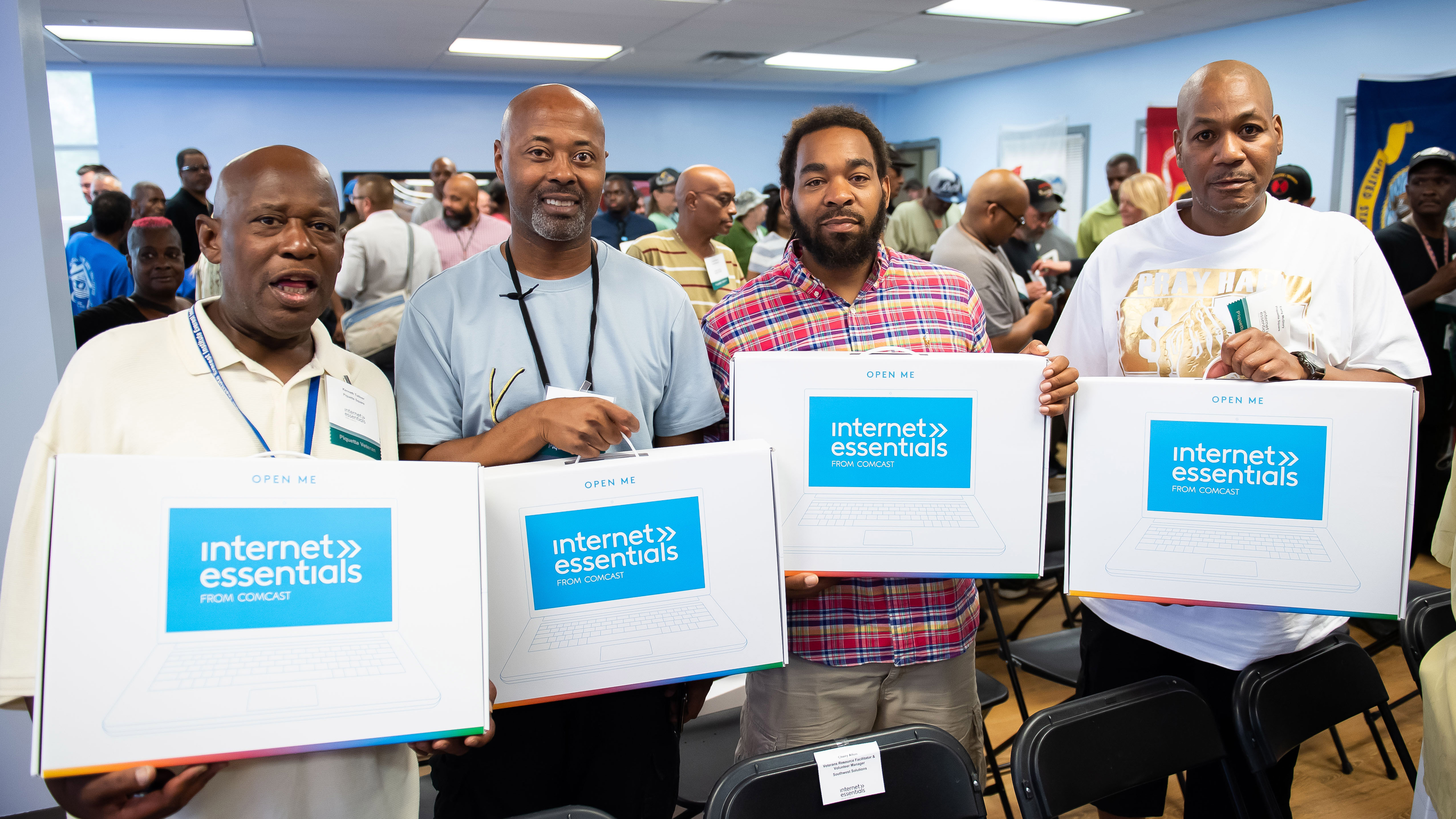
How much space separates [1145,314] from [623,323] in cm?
103

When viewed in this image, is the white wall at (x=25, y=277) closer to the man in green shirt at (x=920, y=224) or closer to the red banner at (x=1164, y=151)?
the man in green shirt at (x=920, y=224)

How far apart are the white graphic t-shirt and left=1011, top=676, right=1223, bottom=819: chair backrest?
0.17 m

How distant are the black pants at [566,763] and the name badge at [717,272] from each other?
257cm

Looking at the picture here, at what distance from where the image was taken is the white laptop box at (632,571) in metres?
1.26

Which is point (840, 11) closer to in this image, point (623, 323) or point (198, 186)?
point (198, 186)

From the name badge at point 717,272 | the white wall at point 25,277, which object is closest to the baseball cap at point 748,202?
the name badge at point 717,272

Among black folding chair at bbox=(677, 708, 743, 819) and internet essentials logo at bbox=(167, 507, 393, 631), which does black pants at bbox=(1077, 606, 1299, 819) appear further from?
internet essentials logo at bbox=(167, 507, 393, 631)

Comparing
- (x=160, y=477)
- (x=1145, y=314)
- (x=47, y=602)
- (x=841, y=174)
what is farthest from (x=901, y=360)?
(x=47, y=602)

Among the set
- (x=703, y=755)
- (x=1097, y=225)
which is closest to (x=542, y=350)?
(x=703, y=755)

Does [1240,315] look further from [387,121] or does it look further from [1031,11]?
[387,121]

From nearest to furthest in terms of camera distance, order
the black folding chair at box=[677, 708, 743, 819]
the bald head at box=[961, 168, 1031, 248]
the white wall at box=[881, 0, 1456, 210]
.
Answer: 1. the black folding chair at box=[677, 708, 743, 819]
2. the bald head at box=[961, 168, 1031, 248]
3. the white wall at box=[881, 0, 1456, 210]

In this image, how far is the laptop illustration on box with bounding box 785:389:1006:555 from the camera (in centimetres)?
148

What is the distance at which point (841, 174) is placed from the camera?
1697mm

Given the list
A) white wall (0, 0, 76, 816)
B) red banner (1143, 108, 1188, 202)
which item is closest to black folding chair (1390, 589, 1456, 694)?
white wall (0, 0, 76, 816)
